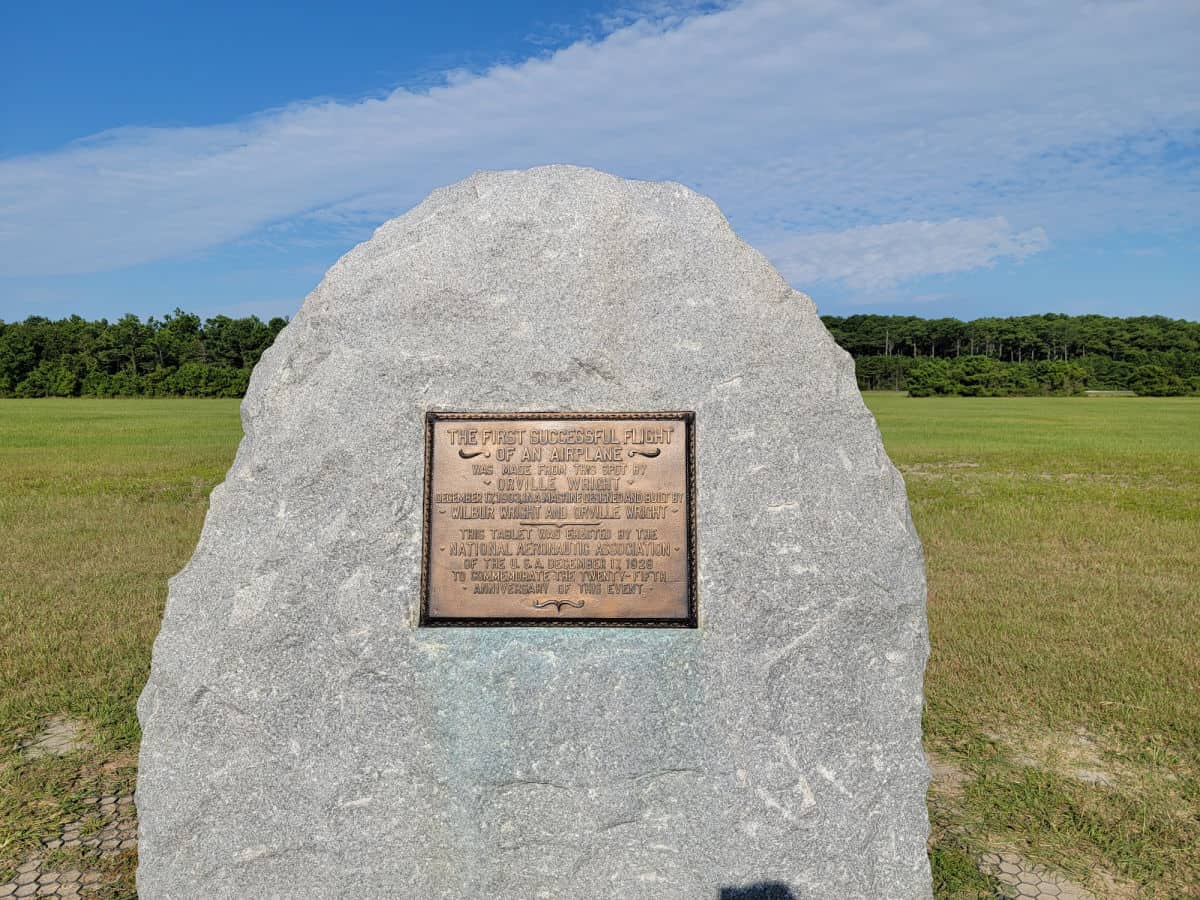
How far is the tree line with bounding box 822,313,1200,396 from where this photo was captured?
6762cm

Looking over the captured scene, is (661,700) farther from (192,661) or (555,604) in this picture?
(192,661)

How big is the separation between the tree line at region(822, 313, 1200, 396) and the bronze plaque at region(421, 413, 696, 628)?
208 ft

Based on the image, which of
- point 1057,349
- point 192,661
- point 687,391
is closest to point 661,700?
point 687,391

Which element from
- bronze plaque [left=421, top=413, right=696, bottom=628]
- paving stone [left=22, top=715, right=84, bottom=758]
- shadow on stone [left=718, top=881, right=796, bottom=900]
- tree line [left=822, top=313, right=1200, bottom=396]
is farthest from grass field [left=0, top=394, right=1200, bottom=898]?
tree line [left=822, top=313, right=1200, bottom=396]

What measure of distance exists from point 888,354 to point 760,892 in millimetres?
84326

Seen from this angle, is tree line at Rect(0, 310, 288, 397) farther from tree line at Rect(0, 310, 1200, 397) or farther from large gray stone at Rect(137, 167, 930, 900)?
large gray stone at Rect(137, 167, 930, 900)

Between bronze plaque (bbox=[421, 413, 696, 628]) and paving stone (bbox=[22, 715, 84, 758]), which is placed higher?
bronze plaque (bbox=[421, 413, 696, 628])

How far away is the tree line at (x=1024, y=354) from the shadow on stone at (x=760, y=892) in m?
63.5

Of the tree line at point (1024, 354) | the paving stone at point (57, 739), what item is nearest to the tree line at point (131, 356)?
the tree line at point (1024, 354)

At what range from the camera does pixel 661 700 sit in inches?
147

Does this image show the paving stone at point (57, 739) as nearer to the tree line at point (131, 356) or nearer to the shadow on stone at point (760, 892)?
the shadow on stone at point (760, 892)

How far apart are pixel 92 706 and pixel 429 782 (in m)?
3.70

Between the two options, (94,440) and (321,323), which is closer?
(321,323)

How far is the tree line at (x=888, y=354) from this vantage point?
57.3 m
